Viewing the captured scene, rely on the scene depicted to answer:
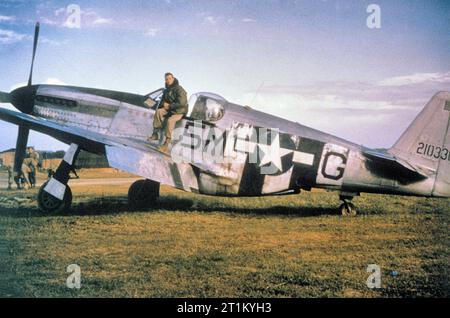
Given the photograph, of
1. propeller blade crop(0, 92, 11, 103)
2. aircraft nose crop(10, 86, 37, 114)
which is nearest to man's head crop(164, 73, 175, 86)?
aircraft nose crop(10, 86, 37, 114)

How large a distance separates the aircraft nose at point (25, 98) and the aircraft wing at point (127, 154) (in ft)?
5.26

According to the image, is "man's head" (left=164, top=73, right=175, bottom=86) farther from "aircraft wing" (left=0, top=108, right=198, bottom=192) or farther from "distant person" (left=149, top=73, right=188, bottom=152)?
"aircraft wing" (left=0, top=108, right=198, bottom=192)

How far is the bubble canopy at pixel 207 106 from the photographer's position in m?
7.33

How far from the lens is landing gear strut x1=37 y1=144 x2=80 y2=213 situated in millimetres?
6965

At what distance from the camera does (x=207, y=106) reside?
7.36 meters

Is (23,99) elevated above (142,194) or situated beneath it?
elevated above

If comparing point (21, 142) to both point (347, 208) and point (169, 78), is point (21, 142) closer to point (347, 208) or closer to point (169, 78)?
point (169, 78)

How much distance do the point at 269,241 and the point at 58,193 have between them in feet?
13.3

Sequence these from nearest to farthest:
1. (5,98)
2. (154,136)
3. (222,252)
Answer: (222,252) < (154,136) < (5,98)

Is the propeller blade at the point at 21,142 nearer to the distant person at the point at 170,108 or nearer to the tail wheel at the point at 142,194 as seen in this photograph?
the tail wheel at the point at 142,194

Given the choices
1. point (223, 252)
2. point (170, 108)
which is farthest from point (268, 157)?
point (223, 252)

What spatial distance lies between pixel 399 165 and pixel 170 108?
4.48 metres
